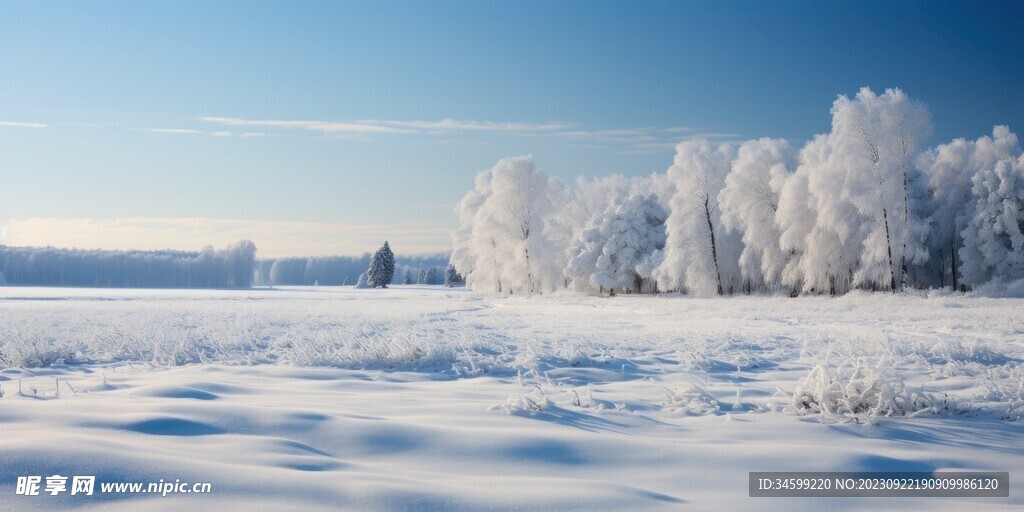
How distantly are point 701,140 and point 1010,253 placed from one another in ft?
55.0

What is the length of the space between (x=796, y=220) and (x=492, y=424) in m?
32.7

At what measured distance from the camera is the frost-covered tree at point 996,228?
2928cm

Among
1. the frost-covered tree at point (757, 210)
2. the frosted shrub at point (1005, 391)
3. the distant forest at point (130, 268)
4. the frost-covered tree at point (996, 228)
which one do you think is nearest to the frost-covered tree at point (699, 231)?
the frost-covered tree at point (757, 210)

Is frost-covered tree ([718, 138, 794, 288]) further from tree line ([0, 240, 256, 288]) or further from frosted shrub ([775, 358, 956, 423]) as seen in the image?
tree line ([0, 240, 256, 288])

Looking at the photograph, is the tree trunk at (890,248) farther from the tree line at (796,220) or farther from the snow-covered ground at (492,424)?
the snow-covered ground at (492,424)

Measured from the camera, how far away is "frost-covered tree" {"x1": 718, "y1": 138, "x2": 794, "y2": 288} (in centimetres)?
3525

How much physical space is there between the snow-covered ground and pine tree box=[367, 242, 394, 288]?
75.1 metres

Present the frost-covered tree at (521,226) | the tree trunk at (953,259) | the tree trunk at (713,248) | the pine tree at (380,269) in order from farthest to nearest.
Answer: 1. the pine tree at (380,269)
2. the frost-covered tree at (521,226)
3. the tree trunk at (713,248)
4. the tree trunk at (953,259)

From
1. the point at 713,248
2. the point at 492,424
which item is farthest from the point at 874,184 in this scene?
the point at 492,424

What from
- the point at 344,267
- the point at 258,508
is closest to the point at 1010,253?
the point at 258,508

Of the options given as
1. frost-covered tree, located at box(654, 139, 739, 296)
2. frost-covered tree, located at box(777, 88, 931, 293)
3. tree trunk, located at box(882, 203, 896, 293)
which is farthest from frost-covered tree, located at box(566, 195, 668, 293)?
tree trunk, located at box(882, 203, 896, 293)

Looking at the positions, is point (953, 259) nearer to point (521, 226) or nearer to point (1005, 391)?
point (521, 226)

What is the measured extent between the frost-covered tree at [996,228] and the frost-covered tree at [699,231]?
12.2 m

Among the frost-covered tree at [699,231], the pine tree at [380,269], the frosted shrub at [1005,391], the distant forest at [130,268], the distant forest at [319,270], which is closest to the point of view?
the frosted shrub at [1005,391]
